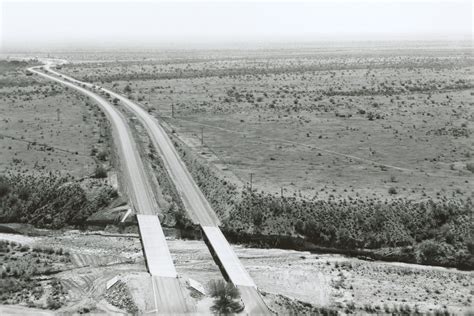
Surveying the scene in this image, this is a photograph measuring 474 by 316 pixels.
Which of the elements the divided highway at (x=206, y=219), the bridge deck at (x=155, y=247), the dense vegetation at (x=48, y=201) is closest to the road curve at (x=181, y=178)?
the divided highway at (x=206, y=219)

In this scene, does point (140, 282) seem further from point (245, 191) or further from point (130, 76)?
point (130, 76)

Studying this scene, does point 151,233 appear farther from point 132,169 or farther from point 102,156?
point 102,156

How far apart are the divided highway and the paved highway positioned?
3390 millimetres

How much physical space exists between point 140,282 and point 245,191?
18.0m

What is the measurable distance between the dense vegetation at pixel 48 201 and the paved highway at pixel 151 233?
11.6ft

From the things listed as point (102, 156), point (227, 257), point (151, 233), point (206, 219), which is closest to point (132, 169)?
point (102, 156)

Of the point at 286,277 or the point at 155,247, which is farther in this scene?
the point at 155,247

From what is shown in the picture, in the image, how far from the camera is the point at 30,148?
63.6 meters

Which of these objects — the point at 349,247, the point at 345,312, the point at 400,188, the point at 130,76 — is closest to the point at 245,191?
the point at 349,247

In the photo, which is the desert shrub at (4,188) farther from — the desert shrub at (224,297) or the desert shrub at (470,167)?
the desert shrub at (470,167)

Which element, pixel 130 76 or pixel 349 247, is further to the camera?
pixel 130 76

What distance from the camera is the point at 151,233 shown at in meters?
44.1

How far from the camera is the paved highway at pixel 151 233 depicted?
111 feet

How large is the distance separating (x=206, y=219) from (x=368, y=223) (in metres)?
15.0
